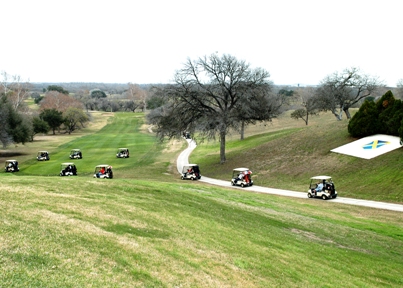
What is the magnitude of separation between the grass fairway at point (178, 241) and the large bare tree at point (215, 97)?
799 inches

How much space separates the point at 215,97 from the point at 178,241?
107ft

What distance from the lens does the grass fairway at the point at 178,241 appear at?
793cm

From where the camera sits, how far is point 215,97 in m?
42.4

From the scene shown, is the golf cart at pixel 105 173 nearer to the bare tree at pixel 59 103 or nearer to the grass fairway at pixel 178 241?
the grass fairway at pixel 178 241

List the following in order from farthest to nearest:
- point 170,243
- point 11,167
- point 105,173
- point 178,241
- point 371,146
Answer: point 11,167
point 105,173
point 371,146
point 178,241
point 170,243

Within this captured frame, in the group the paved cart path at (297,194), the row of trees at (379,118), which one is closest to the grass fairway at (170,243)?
the paved cart path at (297,194)

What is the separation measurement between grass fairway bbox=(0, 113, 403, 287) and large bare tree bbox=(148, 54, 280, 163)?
799 inches

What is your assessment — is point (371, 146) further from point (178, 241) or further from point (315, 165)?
point (178, 241)

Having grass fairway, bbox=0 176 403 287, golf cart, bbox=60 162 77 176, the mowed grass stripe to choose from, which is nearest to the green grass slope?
the mowed grass stripe

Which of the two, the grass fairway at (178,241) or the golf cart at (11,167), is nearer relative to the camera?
the grass fairway at (178,241)

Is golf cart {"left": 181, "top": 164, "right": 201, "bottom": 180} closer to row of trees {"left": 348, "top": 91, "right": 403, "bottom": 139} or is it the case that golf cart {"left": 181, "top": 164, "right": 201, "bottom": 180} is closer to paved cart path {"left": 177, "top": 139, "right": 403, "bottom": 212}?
paved cart path {"left": 177, "top": 139, "right": 403, "bottom": 212}

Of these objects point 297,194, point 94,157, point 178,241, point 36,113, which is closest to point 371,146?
point 297,194

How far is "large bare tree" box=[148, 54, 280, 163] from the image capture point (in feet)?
136

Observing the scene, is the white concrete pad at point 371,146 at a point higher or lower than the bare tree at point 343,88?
lower
